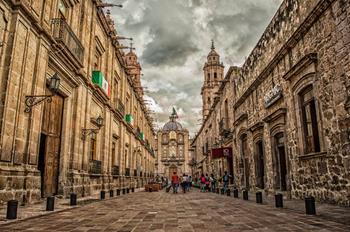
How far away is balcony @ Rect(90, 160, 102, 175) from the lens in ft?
44.2

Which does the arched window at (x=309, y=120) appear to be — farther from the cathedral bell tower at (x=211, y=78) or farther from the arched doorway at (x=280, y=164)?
the cathedral bell tower at (x=211, y=78)

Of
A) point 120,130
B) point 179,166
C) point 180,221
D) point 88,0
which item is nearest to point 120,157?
point 120,130

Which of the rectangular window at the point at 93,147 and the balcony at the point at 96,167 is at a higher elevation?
the rectangular window at the point at 93,147

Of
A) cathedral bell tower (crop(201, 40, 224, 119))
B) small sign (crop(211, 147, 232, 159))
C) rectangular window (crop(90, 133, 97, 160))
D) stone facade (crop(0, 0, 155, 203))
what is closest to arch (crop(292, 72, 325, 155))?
stone facade (crop(0, 0, 155, 203))

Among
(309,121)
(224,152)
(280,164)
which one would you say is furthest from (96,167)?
(224,152)

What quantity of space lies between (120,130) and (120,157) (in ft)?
6.79

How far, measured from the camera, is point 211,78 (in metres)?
50.8

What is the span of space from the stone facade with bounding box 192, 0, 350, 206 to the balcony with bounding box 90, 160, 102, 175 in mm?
8610

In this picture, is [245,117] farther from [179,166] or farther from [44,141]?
[179,166]

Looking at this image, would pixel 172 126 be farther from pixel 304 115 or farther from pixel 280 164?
pixel 304 115

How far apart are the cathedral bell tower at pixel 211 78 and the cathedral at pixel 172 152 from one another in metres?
16.7

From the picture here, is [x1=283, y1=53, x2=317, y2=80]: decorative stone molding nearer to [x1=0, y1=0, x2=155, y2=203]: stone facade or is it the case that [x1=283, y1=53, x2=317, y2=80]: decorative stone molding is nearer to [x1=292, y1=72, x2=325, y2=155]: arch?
[x1=292, y1=72, x2=325, y2=155]: arch

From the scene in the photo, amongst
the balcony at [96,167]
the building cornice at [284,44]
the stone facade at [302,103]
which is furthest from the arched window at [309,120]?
the balcony at [96,167]

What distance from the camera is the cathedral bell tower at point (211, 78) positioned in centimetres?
5012
